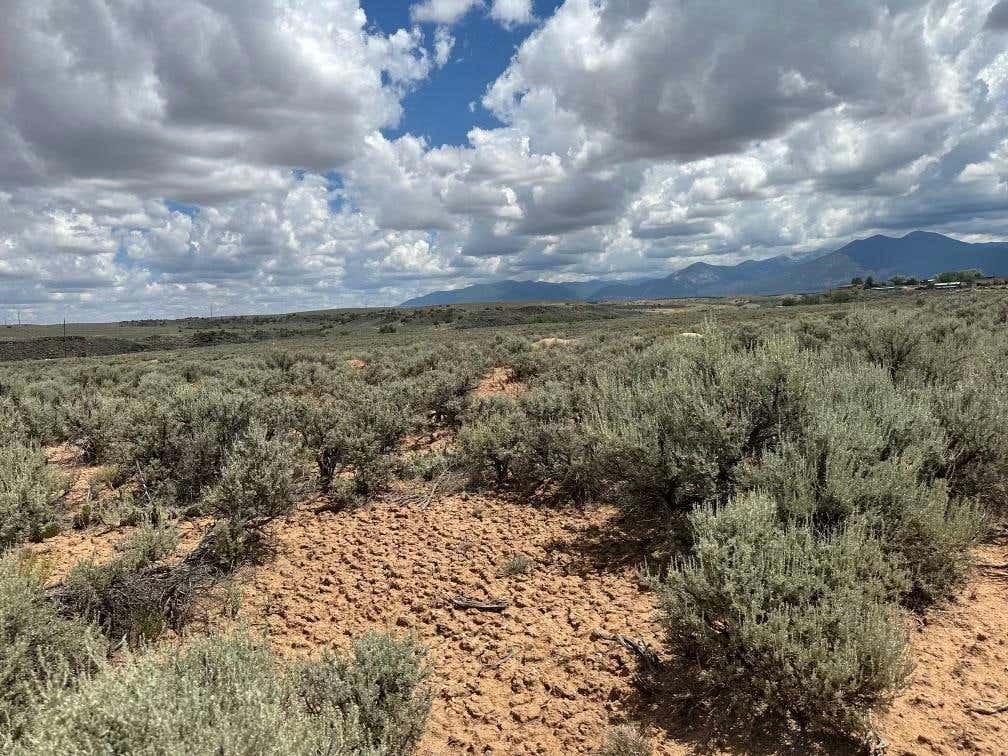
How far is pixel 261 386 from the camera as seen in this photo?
47.5 ft

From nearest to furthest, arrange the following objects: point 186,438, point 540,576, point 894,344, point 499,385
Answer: point 540,576 < point 186,438 < point 894,344 < point 499,385

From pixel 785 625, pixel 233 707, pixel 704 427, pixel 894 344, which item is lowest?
pixel 785 625

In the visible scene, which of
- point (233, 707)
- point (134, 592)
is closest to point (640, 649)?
point (233, 707)

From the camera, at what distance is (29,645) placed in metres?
3.40

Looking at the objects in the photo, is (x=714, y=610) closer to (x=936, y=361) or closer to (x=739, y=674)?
(x=739, y=674)

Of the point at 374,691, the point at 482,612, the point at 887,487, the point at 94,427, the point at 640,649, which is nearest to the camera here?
the point at 374,691

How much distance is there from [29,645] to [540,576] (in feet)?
13.2

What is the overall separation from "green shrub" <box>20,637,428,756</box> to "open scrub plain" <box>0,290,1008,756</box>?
20 millimetres

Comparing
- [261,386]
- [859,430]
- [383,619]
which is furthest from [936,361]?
[261,386]

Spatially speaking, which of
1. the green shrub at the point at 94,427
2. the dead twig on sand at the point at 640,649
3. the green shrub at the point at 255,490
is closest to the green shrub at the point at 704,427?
the dead twig on sand at the point at 640,649

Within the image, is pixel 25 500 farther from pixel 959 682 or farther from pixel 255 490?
pixel 959 682

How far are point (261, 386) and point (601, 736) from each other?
43.7 ft

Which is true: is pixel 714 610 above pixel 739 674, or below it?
above

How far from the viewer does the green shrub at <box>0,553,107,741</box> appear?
3.05 meters
